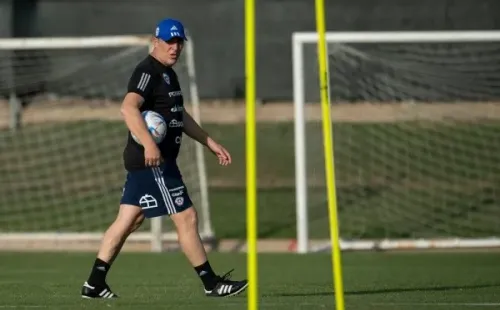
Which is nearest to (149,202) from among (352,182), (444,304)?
(444,304)

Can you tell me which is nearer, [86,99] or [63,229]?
[63,229]

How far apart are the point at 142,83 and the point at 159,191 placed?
740 millimetres

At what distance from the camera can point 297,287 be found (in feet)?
31.7

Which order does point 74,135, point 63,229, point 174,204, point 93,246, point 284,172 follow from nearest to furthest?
point 174,204 < point 93,246 < point 63,229 < point 74,135 < point 284,172

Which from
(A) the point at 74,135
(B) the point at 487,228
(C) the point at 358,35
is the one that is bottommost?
(B) the point at 487,228

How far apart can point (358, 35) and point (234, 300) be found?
500cm

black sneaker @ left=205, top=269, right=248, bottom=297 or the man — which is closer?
the man

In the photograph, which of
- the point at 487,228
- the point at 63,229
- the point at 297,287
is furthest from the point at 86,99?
the point at 297,287

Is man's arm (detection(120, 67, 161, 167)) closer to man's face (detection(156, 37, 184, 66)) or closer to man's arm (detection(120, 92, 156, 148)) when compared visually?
man's arm (detection(120, 92, 156, 148))

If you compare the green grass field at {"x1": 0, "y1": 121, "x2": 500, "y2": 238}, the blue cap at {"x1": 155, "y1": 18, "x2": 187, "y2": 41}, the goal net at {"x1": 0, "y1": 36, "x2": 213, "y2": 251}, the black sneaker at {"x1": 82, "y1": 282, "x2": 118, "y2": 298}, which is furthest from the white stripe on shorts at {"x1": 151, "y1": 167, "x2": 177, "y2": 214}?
the green grass field at {"x1": 0, "y1": 121, "x2": 500, "y2": 238}

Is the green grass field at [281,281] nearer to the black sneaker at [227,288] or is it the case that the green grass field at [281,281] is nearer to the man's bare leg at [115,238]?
the black sneaker at [227,288]

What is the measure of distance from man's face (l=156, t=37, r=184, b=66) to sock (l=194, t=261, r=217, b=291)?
54.9 inches

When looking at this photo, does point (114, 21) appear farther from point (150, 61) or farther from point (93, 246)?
point (150, 61)

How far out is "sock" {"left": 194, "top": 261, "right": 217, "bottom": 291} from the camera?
8781mm
